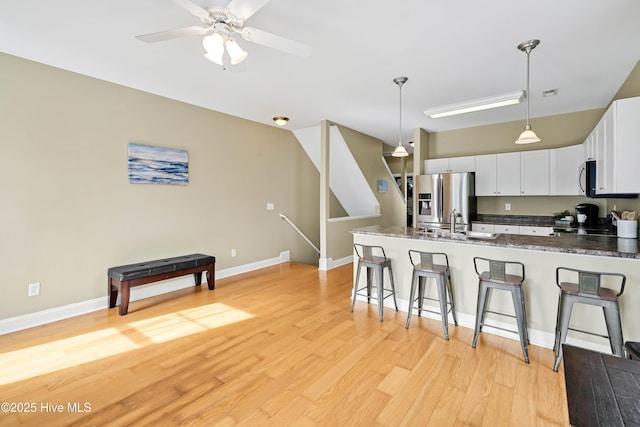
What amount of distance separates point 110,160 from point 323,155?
3.09 metres

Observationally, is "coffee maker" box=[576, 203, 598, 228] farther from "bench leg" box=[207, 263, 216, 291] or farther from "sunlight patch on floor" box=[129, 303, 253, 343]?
"bench leg" box=[207, 263, 216, 291]

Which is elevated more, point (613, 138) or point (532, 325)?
point (613, 138)

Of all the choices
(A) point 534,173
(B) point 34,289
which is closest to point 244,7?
(B) point 34,289

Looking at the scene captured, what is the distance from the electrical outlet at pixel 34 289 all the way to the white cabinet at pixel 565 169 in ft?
22.2

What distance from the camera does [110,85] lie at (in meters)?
3.54

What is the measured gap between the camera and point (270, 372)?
7.35 feet

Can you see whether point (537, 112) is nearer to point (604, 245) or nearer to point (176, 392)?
point (604, 245)

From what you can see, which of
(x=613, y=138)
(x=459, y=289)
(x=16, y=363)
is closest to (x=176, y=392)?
(x=16, y=363)

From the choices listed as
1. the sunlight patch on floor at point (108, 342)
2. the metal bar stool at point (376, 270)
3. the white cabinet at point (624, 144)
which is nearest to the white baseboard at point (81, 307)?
the sunlight patch on floor at point (108, 342)

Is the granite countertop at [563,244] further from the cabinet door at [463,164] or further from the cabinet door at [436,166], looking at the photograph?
the cabinet door at [436,166]

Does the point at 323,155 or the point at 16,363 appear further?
the point at 323,155

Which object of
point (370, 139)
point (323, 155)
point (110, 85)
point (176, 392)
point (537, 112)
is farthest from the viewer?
point (370, 139)

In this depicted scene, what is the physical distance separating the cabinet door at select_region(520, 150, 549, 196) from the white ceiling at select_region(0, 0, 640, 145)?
74cm

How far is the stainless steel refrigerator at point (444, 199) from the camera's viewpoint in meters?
4.91
